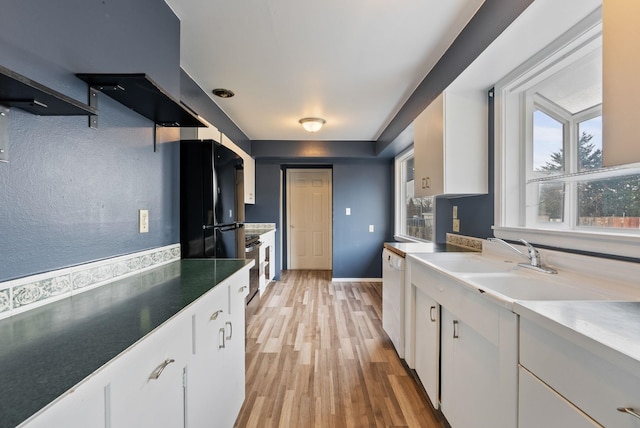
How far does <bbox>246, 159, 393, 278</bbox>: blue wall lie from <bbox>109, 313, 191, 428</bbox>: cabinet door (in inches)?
153

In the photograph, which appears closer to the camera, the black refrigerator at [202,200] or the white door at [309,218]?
the black refrigerator at [202,200]

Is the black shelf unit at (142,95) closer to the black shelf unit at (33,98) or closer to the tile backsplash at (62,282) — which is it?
the black shelf unit at (33,98)

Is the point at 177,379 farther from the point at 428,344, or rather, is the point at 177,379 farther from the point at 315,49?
the point at 315,49

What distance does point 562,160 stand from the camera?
62.6 inches

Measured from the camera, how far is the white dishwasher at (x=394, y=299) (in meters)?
2.17

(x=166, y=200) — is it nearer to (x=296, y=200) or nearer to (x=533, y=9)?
(x=533, y=9)

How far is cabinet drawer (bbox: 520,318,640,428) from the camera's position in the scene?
60 centimetres

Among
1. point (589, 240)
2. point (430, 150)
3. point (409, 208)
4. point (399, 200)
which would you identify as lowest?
point (589, 240)

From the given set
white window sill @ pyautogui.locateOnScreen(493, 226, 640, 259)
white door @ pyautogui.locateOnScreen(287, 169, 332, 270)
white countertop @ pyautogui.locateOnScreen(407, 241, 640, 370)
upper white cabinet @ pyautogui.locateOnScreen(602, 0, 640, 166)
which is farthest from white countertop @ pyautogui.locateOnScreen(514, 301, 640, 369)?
white door @ pyautogui.locateOnScreen(287, 169, 332, 270)

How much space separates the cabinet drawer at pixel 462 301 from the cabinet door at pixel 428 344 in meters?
0.09

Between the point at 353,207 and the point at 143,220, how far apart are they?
3.63 m

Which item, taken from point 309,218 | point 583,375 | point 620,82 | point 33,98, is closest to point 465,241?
point 620,82

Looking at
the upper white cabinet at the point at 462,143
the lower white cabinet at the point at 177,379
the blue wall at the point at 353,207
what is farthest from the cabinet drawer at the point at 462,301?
the blue wall at the point at 353,207

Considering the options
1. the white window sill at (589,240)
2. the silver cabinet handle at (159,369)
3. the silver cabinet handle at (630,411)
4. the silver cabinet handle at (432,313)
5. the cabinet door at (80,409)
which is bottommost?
the silver cabinet handle at (432,313)
